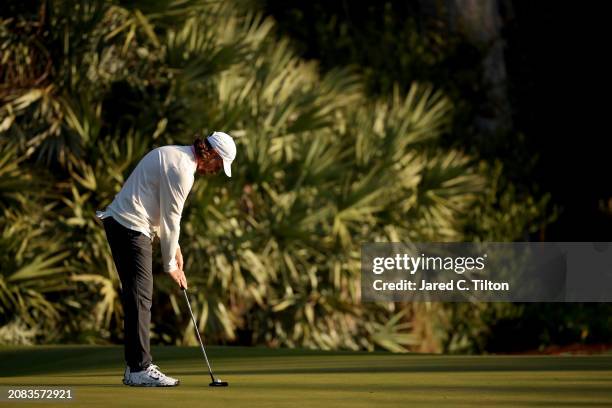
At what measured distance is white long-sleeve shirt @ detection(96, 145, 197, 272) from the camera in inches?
302

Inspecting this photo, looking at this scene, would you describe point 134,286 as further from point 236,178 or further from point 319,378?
point 236,178

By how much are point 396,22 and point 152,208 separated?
14477mm

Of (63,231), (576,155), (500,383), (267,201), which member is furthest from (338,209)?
(500,383)

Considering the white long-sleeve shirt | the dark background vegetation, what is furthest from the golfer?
the dark background vegetation

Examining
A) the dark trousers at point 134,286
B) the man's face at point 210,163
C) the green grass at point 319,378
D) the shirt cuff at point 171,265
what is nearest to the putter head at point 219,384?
the green grass at point 319,378

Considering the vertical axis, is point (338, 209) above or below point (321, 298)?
above

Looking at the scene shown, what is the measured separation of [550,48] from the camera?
2244cm

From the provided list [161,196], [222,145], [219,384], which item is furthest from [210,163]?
[219,384]

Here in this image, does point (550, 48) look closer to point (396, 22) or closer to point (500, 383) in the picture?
point (396, 22)

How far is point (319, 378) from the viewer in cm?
851

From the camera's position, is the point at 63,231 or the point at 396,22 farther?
the point at 396,22

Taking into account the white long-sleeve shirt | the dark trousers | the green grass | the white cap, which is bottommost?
the green grass

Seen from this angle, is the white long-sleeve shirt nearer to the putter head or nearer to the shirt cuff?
the shirt cuff

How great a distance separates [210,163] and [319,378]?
5.08 ft
